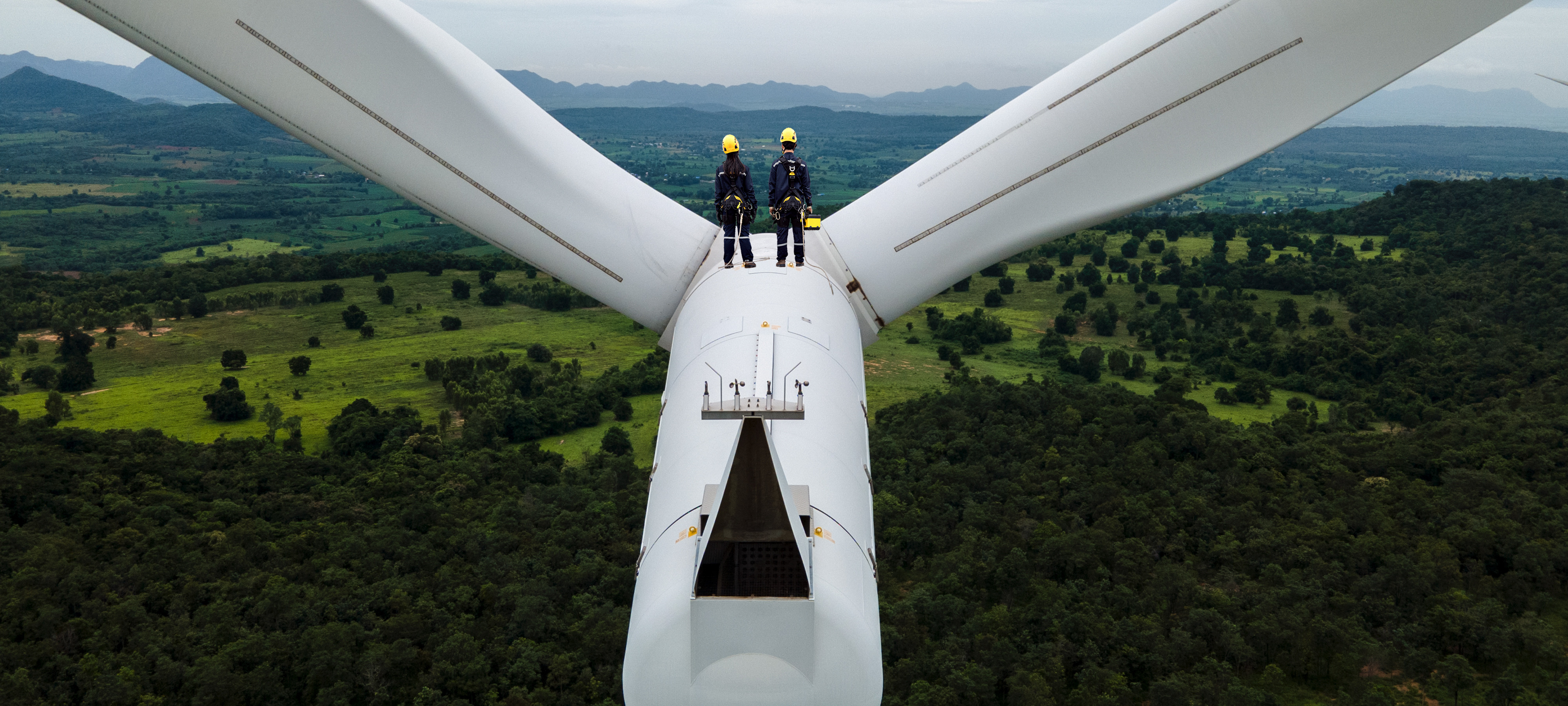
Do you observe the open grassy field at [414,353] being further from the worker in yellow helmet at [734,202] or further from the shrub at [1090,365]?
the worker in yellow helmet at [734,202]

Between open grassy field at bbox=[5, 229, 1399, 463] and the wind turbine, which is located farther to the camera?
open grassy field at bbox=[5, 229, 1399, 463]

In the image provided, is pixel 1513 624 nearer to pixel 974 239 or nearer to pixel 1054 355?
pixel 974 239

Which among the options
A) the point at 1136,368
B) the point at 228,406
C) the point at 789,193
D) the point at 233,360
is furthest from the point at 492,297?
the point at 789,193

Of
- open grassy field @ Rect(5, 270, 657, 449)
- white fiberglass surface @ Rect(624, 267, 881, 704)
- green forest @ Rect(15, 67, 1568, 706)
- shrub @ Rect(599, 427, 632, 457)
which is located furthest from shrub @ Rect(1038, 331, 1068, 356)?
white fiberglass surface @ Rect(624, 267, 881, 704)

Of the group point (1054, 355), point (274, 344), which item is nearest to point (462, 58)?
point (1054, 355)

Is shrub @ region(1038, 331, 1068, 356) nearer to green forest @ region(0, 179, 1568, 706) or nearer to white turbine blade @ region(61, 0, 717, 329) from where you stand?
green forest @ region(0, 179, 1568, 706)

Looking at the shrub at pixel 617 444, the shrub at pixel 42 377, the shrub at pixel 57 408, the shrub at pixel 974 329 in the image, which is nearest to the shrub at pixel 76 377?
the shrub at pixel 42 377

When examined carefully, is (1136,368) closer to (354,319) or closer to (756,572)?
(354,319)
